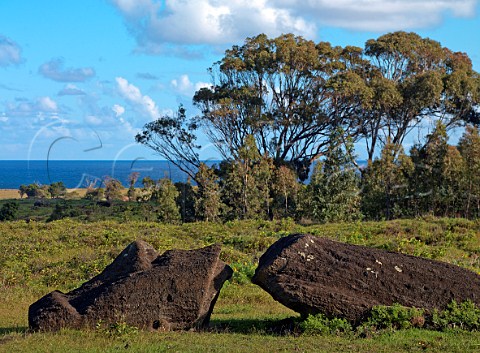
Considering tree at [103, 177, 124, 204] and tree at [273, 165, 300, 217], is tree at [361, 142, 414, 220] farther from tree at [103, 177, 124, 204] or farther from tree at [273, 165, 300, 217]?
tree at [103, 177, 124, 204]

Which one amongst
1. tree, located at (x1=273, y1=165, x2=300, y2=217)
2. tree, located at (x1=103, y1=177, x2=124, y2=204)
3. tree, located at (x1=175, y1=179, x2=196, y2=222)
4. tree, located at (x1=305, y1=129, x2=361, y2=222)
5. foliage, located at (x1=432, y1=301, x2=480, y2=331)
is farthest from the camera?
tree, located at (x1=103, y1=177, x2=124, y2=204)

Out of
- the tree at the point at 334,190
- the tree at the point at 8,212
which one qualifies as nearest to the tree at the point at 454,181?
the tree at the point at 334,190

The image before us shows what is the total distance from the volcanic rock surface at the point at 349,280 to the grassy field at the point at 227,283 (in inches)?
23.2

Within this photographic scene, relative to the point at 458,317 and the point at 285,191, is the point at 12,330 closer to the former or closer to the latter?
the point at 458,317

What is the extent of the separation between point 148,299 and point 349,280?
11.8 ft

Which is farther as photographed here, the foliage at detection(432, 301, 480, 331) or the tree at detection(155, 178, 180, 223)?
the tree at detection(155, 178, 180, 223)

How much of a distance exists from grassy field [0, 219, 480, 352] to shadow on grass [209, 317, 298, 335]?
0.02m

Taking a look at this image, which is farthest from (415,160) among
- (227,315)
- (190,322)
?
(190,322)

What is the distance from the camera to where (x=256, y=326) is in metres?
12.5

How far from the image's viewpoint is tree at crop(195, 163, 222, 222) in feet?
135

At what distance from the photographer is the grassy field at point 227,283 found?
1045 centimetres

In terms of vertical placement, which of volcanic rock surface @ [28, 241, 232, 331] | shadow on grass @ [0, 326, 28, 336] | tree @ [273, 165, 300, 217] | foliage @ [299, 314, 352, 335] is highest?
tree @ [273, 165, 300, 217]

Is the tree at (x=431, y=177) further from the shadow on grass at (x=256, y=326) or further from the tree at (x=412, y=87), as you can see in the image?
the shadow on grass at (x=256, y=326)

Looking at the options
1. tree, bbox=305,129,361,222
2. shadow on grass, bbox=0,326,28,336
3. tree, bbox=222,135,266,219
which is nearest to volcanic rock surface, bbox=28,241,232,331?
shadow on grass, bbox=0,326,28,336
